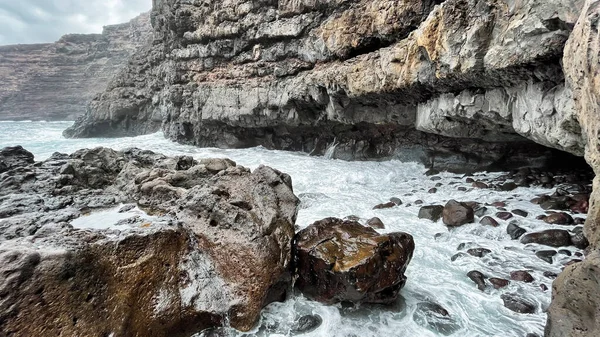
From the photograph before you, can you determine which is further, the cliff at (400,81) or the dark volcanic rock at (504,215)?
the dark volcanic rock at (504,215)

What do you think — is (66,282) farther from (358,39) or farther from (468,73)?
(358,39)

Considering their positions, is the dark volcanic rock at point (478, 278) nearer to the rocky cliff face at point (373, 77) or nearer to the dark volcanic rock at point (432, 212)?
the dark volcanic rock at point (432, 212)

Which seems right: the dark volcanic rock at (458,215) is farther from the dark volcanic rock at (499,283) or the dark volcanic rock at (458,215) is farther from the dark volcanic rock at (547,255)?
the dark volcanic rock at (499,283)

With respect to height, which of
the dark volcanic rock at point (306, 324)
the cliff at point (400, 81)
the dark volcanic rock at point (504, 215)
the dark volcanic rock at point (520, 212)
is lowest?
the dark volcanic rock at point (306, 324)

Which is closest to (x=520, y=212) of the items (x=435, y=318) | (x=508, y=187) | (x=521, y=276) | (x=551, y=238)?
(x=551, y=238)

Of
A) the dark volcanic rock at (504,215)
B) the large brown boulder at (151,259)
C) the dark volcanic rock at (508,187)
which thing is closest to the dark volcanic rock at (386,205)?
the dark volcanic rock at (504,215)

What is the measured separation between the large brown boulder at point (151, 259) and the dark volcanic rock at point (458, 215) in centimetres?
353

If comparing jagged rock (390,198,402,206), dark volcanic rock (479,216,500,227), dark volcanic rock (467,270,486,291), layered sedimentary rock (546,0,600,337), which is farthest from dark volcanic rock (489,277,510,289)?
jagged rock (390,198,402,206)

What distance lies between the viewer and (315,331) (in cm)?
404

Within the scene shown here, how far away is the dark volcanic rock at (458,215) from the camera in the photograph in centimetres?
664

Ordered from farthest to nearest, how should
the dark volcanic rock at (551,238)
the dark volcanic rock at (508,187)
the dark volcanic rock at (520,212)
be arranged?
the dark volcanic rock at (508,187), the dark volcanic rock at (520,212), the dark volcanic rock at (551,238)

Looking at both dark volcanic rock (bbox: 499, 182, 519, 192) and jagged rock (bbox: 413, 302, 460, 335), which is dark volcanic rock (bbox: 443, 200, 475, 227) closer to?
dark volcanic rock (bbox: 499, 182, 519, 192)

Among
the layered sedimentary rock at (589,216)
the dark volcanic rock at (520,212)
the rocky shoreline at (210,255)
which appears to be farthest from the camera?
the dark volcanic rock at (520,212)

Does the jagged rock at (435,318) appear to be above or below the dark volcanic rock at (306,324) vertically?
above
